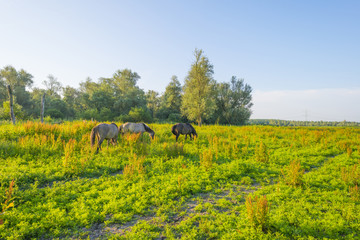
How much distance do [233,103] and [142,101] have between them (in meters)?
25.4

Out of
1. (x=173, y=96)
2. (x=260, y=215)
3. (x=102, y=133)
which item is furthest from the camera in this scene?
(x=173, y=96)

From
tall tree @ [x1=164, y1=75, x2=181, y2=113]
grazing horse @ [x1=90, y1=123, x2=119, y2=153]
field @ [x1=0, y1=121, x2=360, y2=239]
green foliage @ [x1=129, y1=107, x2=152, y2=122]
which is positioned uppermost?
tall tree @ [x1=164, y1=75, x2=181, y2=113]

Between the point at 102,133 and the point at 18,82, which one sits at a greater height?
the point at 18,82

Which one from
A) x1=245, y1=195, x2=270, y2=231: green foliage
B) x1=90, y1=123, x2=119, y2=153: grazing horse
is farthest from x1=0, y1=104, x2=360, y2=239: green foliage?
x1=90, y1=123, x2=119, y2=153: grazing horse

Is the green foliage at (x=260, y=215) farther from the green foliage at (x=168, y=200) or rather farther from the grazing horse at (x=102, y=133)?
the grazing horse at (x=102, y=133)

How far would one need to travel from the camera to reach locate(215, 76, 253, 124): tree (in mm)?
44906

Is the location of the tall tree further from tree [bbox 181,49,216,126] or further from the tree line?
tree [bbox 181,49,216,126]

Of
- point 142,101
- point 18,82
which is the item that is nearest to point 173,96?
point 142,101

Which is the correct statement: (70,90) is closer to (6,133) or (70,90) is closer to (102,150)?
(6,133)

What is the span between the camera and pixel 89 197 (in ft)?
16.3

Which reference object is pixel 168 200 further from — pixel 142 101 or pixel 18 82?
pixel 18 82

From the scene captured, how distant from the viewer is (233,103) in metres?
47.1

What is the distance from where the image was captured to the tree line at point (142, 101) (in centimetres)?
3147

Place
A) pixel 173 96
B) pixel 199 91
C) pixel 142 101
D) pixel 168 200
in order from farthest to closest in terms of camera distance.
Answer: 1. pixel 173 96
2. pixel 142 101
3. pixel 199 91
4. pixel 168 200
